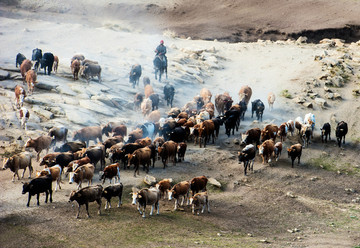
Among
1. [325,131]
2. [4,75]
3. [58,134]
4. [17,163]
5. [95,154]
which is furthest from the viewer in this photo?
[4,75]

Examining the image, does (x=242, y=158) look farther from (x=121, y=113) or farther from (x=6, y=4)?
(x=6, y=4)

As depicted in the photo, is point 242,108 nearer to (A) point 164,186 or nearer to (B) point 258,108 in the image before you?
(B) point 258,108

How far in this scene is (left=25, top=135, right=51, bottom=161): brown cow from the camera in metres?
21.5

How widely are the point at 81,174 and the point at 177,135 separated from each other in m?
7.25

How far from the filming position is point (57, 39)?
135 ft

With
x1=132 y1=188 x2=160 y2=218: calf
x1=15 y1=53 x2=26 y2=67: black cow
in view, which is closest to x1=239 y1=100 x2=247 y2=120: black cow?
x1=132 y1=188 x2=160 y2=218: calf

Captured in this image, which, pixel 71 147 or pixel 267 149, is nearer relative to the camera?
pixel 71 147

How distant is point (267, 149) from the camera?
2347cm

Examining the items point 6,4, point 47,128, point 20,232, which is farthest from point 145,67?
point 6,4

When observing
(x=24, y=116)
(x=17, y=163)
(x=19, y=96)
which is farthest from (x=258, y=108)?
(x=17, y=163)

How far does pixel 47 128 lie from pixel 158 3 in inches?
1838

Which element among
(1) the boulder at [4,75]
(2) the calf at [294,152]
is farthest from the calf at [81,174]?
(1) the boulder at [4,75]

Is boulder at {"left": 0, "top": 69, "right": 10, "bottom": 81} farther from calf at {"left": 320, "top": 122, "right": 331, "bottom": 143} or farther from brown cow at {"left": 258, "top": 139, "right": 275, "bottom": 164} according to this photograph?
calf at {"left": 320, "top": 122, "right": 331, "bottom": 143}

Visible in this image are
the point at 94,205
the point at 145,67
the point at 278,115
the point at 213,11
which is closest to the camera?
the point at 94,205
